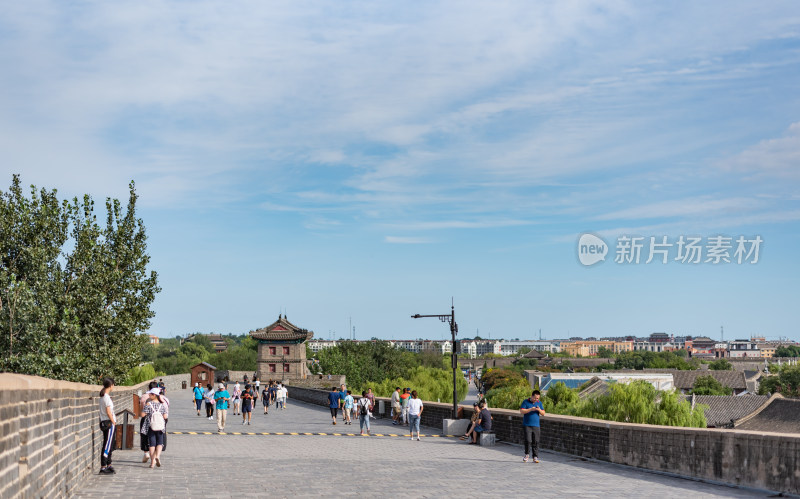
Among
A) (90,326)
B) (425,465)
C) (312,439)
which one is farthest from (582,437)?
(90,326)

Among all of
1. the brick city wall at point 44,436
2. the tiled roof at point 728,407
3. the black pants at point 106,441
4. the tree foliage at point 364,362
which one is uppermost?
the brick city wall at point 44,436

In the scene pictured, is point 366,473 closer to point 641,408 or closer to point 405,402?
point 405,402

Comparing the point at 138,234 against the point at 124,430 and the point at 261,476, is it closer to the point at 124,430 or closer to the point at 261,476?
the point at 124,430

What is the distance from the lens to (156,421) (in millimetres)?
16609

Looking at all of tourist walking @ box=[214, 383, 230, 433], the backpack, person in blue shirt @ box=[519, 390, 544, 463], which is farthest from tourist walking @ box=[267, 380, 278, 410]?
the backpack

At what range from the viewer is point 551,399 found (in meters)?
55.4

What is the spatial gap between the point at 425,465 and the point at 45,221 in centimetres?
3925

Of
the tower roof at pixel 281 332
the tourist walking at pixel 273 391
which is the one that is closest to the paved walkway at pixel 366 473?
the tourist walking at pixel 273 391

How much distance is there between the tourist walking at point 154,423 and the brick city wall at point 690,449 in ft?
31.8

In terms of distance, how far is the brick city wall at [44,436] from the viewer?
7.06m

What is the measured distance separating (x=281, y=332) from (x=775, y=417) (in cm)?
5563

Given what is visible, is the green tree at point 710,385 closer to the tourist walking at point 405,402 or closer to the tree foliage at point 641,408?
the tree foliage at point 641,408

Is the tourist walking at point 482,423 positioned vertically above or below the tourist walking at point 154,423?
below

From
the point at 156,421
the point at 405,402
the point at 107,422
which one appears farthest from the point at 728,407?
the point at 107,422
